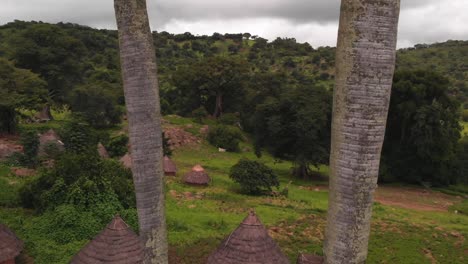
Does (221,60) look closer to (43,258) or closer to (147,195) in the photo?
(43,258)

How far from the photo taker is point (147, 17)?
16.3 feet

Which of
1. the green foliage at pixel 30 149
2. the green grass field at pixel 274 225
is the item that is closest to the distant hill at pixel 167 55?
the green foliage at pixel 30 149

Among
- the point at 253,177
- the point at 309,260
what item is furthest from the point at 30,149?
the point at 309,260

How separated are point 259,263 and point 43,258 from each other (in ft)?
23.7

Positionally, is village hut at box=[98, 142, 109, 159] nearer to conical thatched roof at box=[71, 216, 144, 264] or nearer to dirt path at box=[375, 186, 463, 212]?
conical thatched roof at box=[71, 216, 144, 264]

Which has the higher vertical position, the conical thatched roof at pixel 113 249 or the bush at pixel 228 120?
the conical thatched roof at pixel 113 249

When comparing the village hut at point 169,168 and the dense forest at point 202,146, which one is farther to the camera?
the village hut at point 169,168

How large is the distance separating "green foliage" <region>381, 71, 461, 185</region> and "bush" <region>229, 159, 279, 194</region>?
1090cm

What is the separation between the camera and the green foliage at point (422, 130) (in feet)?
87.1

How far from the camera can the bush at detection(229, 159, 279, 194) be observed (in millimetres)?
21859

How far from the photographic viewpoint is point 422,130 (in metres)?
26.8

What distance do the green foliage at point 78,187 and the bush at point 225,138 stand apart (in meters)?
18.0

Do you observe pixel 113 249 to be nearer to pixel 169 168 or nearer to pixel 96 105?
pixel 169 168

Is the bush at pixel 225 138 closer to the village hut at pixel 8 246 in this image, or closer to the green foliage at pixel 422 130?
the green foliage at pixel 422 130
